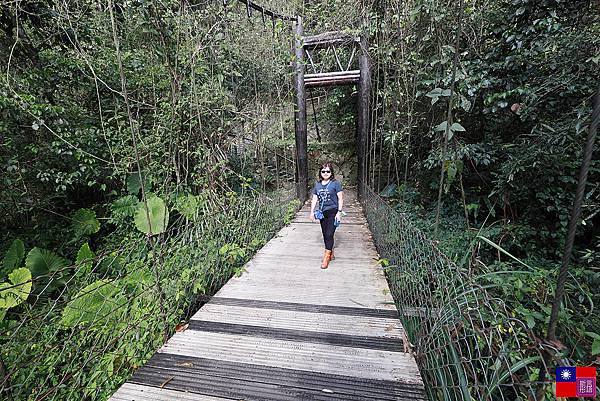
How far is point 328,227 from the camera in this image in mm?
2660

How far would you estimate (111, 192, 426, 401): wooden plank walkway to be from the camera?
1240 mm

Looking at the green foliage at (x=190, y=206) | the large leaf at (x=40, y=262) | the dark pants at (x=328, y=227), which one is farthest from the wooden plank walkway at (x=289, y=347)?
the large leaf at (x=40, y=262)

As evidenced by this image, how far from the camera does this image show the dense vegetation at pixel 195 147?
79.5 inches

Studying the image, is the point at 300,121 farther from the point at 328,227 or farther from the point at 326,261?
the point at 326,261

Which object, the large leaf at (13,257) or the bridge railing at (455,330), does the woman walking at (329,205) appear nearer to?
the bridge railing at (455,330)

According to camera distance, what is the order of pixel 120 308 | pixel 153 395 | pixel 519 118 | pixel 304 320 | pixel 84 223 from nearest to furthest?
pixel 153 395
pixel 304 320
pixel 120 308
pixel 519 118
pixel 84 223

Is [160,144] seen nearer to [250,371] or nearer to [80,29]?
[80,29]

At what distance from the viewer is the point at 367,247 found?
3.12m

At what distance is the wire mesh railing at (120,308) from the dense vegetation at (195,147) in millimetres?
23

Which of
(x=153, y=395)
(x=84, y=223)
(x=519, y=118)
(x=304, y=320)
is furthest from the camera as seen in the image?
(x=84, y=223)

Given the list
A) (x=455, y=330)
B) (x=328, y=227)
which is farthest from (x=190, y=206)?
(x=455, y=330)

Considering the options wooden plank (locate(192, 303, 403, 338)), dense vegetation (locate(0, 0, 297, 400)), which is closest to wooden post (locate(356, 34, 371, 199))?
dense vegetation (locate(0, 0, 297, 400))

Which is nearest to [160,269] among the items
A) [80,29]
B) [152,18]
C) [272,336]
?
[272,336]

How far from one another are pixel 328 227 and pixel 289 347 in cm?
133
